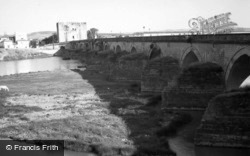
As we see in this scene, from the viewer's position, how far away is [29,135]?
13.6 meters

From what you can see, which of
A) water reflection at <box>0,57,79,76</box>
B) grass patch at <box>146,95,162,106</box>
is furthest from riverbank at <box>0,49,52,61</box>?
grass patch at <box>146,95,162,106</box>

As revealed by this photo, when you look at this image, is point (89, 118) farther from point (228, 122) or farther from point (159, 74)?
point (159, 74)

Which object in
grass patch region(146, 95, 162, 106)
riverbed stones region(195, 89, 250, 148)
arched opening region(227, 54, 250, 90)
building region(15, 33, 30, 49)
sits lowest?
grass patch region(146, 95, 162, 106)

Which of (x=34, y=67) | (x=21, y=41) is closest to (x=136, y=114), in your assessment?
(x=34, y=67)

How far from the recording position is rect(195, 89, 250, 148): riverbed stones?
11.2m

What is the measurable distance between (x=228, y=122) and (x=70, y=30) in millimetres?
77832

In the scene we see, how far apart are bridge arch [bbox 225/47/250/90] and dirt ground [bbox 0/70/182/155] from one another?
10.6 ft

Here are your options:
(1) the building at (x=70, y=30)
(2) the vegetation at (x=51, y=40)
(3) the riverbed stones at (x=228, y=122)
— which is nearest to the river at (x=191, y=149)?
(3) the riverbed stones at (x=228, y=122)

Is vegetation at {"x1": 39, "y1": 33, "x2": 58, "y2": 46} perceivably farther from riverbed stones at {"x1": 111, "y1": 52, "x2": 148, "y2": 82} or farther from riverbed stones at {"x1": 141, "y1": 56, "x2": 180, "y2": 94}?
riverbed stones at {"x1": 141, "y1": 56, "x2": 180, "y2": 94}

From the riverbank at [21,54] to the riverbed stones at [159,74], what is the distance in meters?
51.1

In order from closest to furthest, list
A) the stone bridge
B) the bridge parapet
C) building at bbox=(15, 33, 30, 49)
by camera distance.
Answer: the bridge parapet
the stone bridge
building at bbox=(15, 33, 30, 49)

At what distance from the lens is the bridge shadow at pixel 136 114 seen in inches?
467

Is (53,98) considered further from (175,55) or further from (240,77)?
(240,77)

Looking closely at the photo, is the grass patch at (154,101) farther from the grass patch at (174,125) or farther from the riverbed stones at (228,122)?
the riverbed stones at (228,122)
